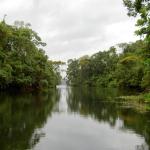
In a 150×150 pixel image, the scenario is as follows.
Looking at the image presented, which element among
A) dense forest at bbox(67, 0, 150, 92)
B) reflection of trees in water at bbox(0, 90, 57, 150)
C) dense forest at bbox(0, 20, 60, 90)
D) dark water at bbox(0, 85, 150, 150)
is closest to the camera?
reflection of trees in water at bbox(0, 90, 57, 150)

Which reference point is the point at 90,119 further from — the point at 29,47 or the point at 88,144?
the point at 29,47

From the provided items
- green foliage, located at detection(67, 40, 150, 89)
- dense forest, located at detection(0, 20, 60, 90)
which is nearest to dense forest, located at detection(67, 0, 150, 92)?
green foliage, located at detection(67, 40, 150, 89)

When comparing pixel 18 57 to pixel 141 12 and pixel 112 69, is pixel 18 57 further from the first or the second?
pixel 112 69

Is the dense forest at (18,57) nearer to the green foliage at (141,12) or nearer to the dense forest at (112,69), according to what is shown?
the dense forest at (112,69)

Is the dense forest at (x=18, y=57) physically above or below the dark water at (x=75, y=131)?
above

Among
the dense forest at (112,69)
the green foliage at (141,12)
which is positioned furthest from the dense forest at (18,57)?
the green foliage at (141,12)

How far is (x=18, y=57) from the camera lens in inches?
2454

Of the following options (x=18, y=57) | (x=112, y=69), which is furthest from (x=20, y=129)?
(x=112, y=69)

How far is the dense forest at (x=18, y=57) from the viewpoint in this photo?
56125 millimetres

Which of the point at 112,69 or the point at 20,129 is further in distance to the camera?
the point at 112,69

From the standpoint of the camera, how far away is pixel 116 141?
18.5 metres

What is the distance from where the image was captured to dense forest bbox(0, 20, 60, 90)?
56125mm

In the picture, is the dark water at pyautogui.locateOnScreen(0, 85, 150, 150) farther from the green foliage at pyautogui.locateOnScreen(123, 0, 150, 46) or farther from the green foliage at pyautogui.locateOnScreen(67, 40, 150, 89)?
the green foliage at pyautogui.locateOnScreen(67, 40, 150, 89)

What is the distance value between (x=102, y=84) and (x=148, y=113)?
3571 inches
